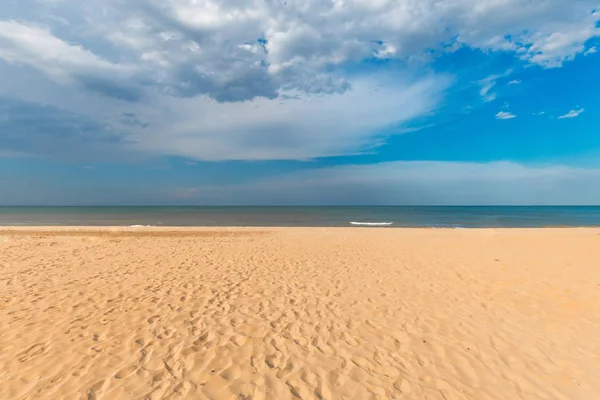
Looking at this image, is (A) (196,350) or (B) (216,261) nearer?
(A) (196,350)

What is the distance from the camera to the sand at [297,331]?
14.8ft

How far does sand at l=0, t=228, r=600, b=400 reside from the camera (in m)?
4.51

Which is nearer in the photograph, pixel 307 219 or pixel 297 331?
pixel 297 331

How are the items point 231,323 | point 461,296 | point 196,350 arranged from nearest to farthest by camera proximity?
1. point 196,350
2. point 231,323
3. point 461,296

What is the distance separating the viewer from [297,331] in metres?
6.20

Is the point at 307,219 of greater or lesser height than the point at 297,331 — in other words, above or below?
above

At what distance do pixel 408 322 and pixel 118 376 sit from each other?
551 cm

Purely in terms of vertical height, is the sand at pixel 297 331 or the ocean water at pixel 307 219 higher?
the ocean water at pixel 307 219

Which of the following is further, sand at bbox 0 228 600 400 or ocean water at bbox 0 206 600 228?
ocean water at bbox 0 206 600 228

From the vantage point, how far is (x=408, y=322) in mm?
6738

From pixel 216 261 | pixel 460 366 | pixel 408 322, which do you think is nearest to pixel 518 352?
pixel 460 366

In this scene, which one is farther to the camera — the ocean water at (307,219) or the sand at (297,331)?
the ocean water at (307,219)

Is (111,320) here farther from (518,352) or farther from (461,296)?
(461,296)

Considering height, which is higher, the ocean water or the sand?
the ocean water
